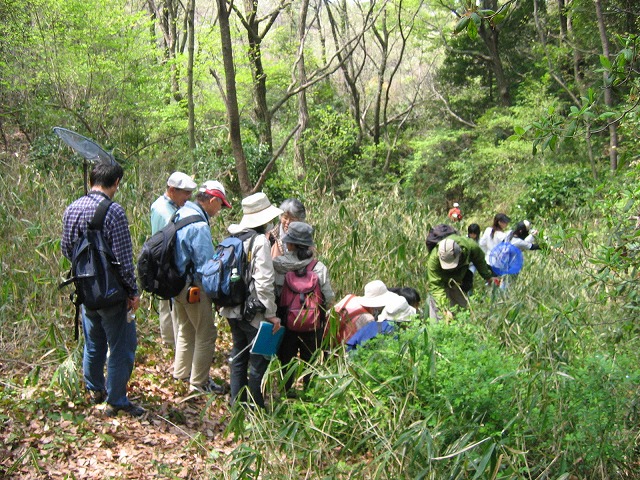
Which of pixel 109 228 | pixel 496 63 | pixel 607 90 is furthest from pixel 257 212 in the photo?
pixel 496 63

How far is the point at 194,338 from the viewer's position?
17.0 ft

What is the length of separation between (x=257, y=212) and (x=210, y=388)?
1544 mm

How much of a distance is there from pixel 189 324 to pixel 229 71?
3.15 meters

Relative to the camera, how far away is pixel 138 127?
11.4m

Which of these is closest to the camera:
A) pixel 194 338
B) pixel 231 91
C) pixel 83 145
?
pixel 83 145

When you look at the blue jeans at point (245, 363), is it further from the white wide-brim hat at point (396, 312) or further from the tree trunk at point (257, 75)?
the tree trunk at point (257, 75)

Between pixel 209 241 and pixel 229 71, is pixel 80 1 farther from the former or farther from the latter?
pixel 209 241

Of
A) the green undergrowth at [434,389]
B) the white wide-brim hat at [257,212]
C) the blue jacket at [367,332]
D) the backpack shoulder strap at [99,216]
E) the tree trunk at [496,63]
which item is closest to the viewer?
the green undergrowth at [434,389]

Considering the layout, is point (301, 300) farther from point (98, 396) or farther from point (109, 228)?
point (98, 396)

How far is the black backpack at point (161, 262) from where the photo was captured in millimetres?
4602

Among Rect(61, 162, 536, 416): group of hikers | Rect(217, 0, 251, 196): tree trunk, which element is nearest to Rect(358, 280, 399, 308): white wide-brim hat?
Rect(61, 162, 536, 416): group of hikers

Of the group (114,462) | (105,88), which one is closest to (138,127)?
(105,88)

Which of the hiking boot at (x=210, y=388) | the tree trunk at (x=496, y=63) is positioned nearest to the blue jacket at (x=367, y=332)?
the hiking boot at (x=210, y=388)

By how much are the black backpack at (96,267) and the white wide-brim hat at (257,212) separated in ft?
2.93
